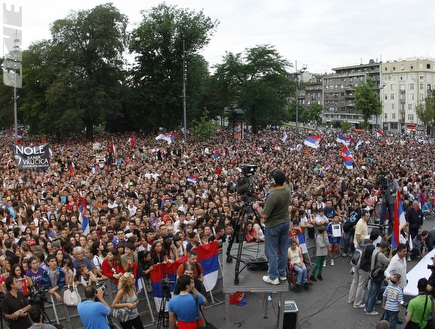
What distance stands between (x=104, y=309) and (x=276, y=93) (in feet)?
183

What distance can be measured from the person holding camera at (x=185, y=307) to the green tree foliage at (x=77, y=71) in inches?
1598

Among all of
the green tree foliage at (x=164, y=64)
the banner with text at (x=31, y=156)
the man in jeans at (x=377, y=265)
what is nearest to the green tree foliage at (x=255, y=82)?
the green tree foliage at (x=164, y=64)

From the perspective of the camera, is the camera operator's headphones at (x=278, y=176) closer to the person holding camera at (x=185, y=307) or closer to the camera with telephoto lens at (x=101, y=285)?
the person holding camera at (x=185, y=307)

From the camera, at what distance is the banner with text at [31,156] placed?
778 inches

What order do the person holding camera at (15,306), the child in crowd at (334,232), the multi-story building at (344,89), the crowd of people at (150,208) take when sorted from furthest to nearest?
the multi-story building at (344,89), the child in crowd at (334,232), the crowd of people at (150,208), the person holding camera at (15,306)

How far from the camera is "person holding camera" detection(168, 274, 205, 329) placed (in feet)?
21.9

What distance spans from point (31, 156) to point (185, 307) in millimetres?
15495

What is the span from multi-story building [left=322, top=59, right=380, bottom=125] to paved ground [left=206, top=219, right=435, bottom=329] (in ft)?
335

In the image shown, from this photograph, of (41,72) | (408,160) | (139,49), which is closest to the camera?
(408,160)

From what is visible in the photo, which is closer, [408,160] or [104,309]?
[104,309]

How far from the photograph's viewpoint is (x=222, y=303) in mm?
10664

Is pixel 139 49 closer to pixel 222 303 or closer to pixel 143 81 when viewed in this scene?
pixel 143 81

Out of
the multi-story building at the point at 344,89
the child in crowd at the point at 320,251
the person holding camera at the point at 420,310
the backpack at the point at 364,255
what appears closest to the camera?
the person holding camera at the point at 420,310

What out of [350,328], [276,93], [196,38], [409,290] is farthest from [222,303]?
[276,93]
